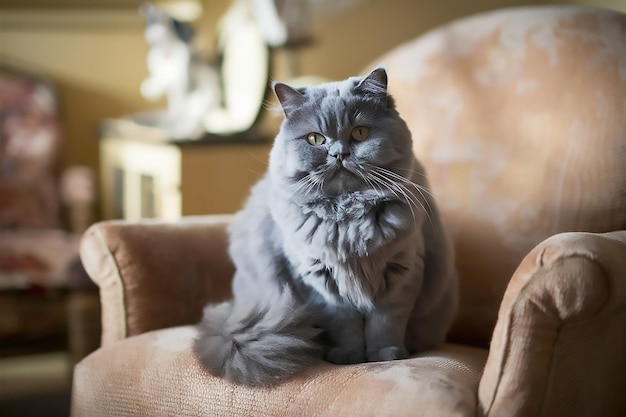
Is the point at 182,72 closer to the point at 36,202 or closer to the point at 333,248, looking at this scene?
the point at 36,202

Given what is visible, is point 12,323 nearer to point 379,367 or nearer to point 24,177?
point 24,177

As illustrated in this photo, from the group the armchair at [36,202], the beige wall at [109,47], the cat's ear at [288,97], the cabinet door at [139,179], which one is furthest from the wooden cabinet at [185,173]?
the cat's ear at [288,97]

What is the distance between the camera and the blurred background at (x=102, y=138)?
2.19 m

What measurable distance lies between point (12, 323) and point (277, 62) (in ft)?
4.18

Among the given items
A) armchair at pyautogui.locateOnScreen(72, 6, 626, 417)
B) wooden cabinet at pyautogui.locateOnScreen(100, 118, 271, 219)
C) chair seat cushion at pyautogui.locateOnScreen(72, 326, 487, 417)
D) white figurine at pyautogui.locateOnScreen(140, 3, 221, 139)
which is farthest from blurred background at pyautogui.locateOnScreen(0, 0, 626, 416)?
chair seat cushion at pyautogui.locateOnScreen(72, 326, 487, 417)

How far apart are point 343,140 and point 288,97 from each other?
0.13m

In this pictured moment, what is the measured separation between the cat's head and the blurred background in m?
0.93

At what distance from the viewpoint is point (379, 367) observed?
117cm

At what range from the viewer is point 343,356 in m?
1.25

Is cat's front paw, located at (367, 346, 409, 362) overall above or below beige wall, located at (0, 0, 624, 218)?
below

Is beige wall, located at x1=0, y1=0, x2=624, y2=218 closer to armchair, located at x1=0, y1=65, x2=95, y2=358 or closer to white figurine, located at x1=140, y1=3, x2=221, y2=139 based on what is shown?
armchair, located at x1=0, y1=65, x2=95, y2=358

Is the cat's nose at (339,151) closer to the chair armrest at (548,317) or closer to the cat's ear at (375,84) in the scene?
the cat's ear at (375,84)

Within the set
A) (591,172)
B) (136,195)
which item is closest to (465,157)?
(591,172)

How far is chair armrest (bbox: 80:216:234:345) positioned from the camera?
4.77ft
